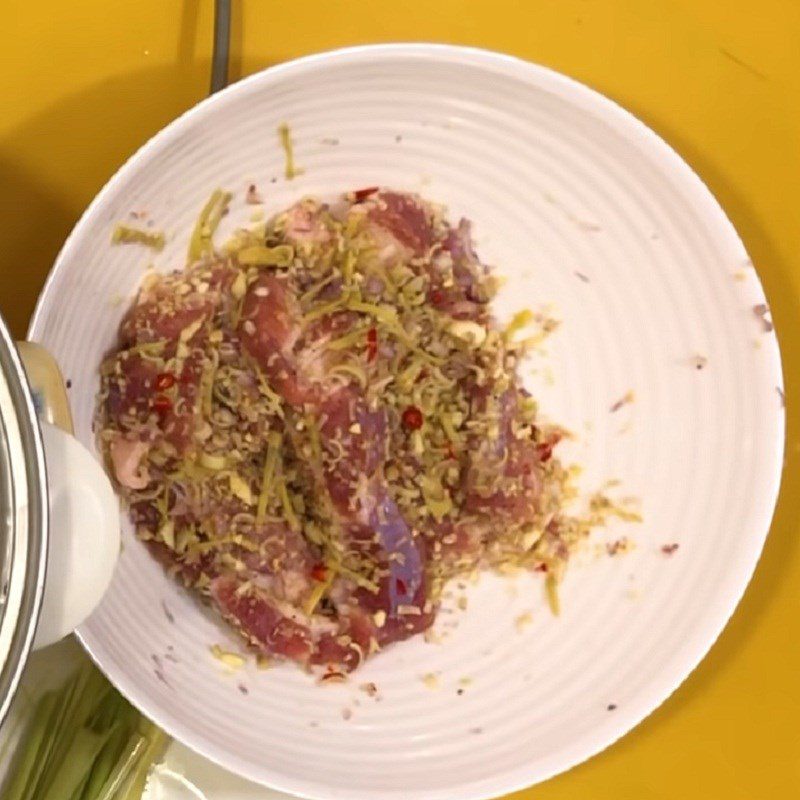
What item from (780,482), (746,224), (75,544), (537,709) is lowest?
(537,709)

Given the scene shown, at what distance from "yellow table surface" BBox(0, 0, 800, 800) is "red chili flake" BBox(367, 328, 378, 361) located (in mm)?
228

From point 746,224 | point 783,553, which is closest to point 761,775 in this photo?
point 783,553

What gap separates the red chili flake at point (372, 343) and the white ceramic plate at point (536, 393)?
0.13 metres

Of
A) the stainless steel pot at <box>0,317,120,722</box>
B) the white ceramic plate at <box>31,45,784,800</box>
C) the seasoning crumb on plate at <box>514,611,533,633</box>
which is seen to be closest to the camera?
the stainless steel pot at <box>0,317,120,722</box>

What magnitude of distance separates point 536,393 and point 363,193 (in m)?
0.23

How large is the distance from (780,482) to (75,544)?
22.6 inches

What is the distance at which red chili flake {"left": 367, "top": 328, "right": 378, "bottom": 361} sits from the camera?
79cm

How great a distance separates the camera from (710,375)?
83 centimetres

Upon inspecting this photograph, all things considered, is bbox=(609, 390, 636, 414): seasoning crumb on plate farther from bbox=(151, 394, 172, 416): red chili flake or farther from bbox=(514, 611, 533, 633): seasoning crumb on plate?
bbox=(151, 394, 172, 416): red chili flake

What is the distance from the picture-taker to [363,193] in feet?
2.69

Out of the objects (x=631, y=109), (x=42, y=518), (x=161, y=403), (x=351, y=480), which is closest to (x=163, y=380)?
(x=161, y=403)

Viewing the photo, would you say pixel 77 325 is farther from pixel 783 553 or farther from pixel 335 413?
pixel 783 553

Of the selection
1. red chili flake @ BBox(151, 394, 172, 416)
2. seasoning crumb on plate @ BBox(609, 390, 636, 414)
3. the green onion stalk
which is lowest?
the green onion stalk

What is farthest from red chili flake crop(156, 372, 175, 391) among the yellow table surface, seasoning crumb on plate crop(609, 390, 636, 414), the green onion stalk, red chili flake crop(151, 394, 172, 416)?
seasoning crumb on plate crop(609, 390, 636, 414)
